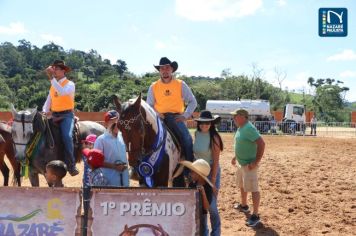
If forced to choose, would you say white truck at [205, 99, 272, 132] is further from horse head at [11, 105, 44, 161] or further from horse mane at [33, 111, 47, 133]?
horse head at [11, 105, 44, 161]

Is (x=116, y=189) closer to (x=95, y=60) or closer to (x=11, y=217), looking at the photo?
(x=11, y=217)

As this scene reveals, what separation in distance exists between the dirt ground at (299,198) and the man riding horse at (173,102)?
1.90 metres

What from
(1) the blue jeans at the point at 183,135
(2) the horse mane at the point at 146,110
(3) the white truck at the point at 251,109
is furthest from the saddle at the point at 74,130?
(3) the white truck at the point at 251,109

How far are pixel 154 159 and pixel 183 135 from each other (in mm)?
711

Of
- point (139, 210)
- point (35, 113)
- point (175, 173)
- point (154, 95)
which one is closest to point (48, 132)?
point (35, 113)

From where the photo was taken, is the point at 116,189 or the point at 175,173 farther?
the point at 175,173

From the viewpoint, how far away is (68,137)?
25.5 feet

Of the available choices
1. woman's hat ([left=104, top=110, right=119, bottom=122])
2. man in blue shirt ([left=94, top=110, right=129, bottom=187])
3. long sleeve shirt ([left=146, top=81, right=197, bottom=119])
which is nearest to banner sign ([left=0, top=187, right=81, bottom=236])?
man in blue shirt ([left=94, top=110, right=129, bottom=187])

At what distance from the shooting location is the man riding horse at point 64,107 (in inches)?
301

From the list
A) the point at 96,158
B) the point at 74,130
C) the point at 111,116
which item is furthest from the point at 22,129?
the point at 96,158

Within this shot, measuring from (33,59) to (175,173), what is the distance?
135 meters

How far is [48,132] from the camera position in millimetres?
7680

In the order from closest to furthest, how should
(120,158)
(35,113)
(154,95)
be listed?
(120,158), (154,95), (35,113)

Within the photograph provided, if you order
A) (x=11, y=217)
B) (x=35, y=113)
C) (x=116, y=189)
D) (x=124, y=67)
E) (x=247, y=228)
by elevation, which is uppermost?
(x=124, y=67)
